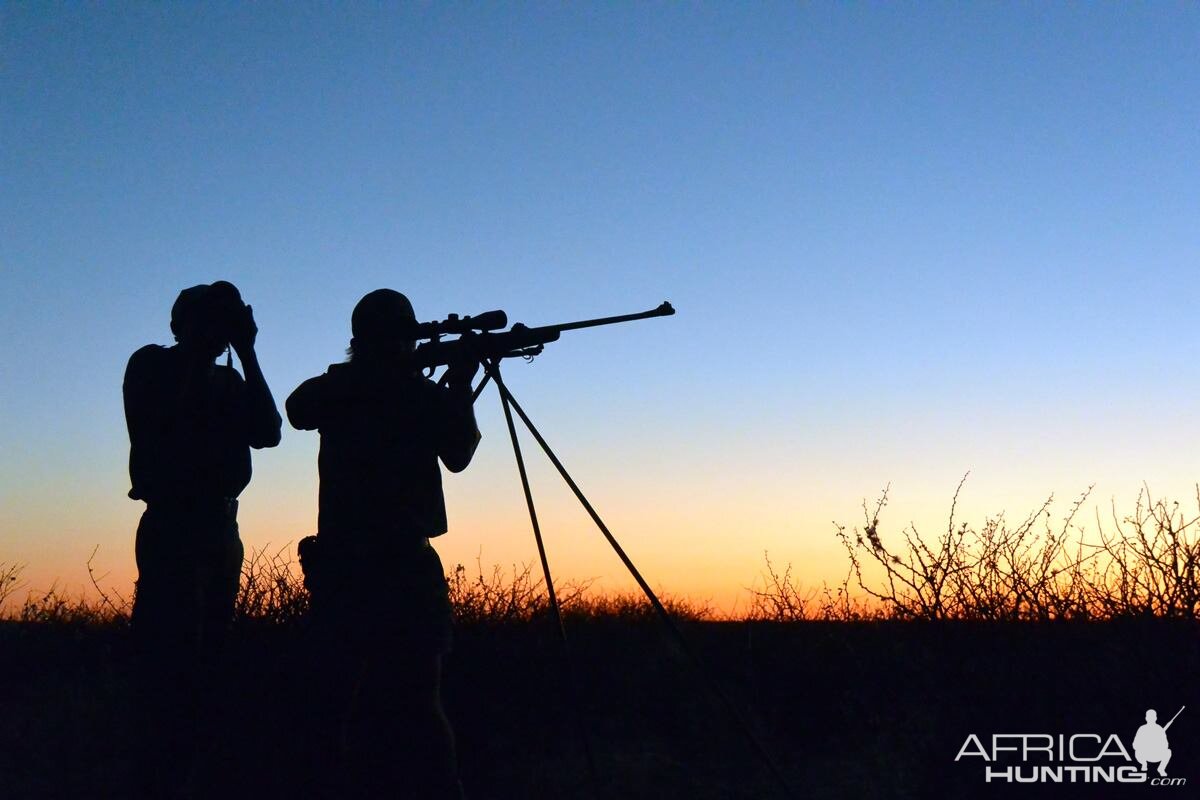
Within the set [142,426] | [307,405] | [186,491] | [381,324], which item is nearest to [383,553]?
[307,405]

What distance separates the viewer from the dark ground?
4184mm

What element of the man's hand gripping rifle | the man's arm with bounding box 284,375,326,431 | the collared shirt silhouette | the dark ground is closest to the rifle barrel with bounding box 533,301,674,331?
the man's hand gripping rifle

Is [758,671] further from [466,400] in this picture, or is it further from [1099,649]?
[466,400]

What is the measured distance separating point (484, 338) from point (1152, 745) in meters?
3.26

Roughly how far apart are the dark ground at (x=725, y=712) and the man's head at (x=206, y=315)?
1.39 m

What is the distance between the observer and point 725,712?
213 inches

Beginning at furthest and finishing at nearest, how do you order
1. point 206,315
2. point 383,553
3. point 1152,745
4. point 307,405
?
point 1152,745 < point 206,315 < point 307,405 < point 383,553

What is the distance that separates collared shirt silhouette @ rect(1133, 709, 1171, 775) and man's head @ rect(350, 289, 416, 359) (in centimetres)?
346

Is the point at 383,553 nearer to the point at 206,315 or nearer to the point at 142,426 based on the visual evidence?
the point at 142,426

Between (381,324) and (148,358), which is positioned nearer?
(381,324)

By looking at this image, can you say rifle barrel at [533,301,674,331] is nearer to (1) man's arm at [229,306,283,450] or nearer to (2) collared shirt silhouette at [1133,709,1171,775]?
(1) man's arm at [229,306,283,450]

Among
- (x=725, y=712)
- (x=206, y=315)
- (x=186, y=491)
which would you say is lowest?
(x=725, y=712)

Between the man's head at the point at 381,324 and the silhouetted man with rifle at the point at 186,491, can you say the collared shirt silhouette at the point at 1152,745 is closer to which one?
the man's head at the point at 381,324

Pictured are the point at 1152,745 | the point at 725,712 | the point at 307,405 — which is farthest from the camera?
the point at 725,712
